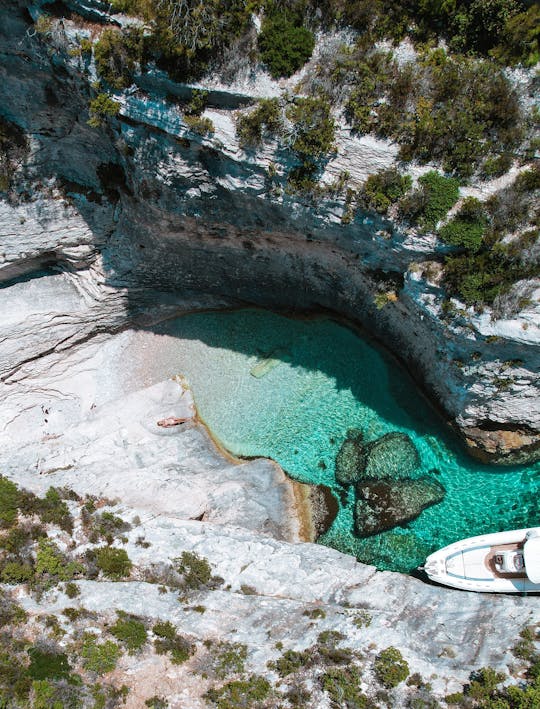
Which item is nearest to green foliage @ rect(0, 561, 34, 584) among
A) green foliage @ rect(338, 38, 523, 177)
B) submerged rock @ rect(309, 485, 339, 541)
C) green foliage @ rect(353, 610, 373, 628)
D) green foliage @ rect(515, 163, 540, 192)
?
green foliage @ rect(353, 610, 373, 628)

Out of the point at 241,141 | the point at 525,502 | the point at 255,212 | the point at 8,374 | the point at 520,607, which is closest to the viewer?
the point at 241,141

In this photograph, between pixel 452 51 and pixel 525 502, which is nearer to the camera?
pixel 452 51

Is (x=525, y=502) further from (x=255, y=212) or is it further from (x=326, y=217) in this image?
(x=255, y=212)

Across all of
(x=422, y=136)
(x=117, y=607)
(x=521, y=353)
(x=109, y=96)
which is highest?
(x=109, y=96)

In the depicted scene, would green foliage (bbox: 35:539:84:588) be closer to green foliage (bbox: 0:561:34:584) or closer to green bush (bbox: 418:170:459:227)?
green foliage (bbox: 0:561:34:584)

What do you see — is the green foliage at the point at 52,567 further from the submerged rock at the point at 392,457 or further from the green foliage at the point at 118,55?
the green foliage at the point at 118,55

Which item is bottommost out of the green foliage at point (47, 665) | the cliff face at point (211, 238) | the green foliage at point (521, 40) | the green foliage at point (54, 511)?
the green foliage at point (47, 665)

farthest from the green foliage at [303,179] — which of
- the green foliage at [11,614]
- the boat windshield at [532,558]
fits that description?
the green foliage at [11,614]

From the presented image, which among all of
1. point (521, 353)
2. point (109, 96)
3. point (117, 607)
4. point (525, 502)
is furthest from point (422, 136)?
point (117, 607)
